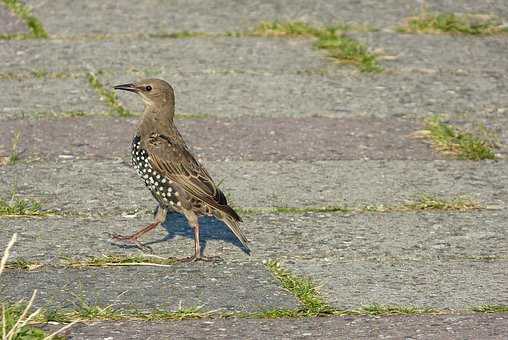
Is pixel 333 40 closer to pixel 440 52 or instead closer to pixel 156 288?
pixel 440 52

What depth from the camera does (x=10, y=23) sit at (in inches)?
399

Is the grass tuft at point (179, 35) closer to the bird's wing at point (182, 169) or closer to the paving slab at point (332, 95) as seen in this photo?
the paving slab at point (332, 95)

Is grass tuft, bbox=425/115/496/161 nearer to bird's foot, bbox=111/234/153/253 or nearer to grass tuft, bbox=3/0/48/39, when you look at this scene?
bird's foot, bbox=111/234/153/253

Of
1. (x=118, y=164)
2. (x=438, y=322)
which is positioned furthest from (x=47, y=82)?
(x=438, y=322)

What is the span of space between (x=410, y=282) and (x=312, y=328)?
86 cm

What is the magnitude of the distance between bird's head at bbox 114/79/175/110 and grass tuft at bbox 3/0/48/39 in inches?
125

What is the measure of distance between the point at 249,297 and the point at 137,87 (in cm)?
193

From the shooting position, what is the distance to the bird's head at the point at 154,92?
269 inches

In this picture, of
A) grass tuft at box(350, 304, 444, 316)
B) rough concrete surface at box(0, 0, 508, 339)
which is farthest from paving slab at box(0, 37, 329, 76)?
grass tuft at box(350, 304, 444, 316)

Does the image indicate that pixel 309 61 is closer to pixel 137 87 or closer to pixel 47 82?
pixel 47 82

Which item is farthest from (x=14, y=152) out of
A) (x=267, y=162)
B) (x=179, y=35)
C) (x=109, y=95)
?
(x=179, y=35)

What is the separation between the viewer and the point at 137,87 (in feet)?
22.8

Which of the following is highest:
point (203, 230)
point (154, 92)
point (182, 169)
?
point (154, 92)

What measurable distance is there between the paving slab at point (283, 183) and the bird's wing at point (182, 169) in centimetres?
51
